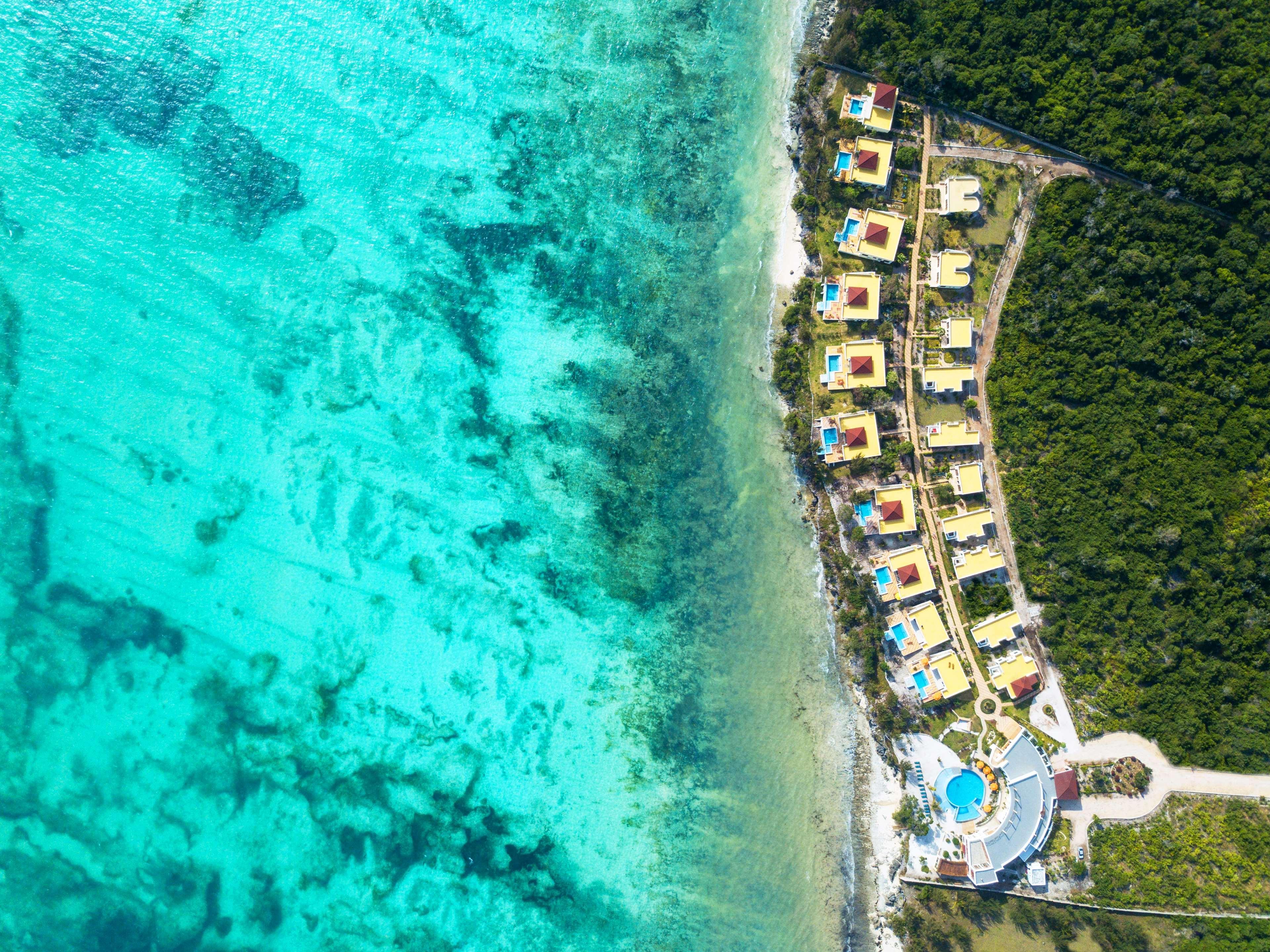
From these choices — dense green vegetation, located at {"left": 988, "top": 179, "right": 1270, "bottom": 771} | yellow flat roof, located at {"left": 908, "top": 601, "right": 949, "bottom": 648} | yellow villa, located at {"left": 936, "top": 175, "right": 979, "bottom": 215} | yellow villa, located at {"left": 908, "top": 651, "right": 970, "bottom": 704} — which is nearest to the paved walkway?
dense green vegetation, located at {"left": 988, "top": 179, "right": 1270, "bottom": 771}

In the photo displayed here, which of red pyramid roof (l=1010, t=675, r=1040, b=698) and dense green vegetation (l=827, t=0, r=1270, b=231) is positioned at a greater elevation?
dense green vegetation (l=827, t=0, r=1270, b=231)

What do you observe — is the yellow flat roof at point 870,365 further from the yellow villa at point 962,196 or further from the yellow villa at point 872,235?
the yellow villa at point 962,196

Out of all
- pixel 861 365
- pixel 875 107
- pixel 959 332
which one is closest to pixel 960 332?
pixel 959 332

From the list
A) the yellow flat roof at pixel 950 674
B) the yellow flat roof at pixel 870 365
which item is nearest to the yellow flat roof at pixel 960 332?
the yellow flat roof at pixel 870 365

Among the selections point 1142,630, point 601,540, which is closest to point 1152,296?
point 1142,630

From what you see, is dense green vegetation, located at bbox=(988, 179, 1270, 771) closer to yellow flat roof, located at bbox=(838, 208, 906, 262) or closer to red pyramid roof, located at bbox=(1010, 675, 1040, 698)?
red pyramid roof, located at bbox=(1010, 675, 1040, 698)
